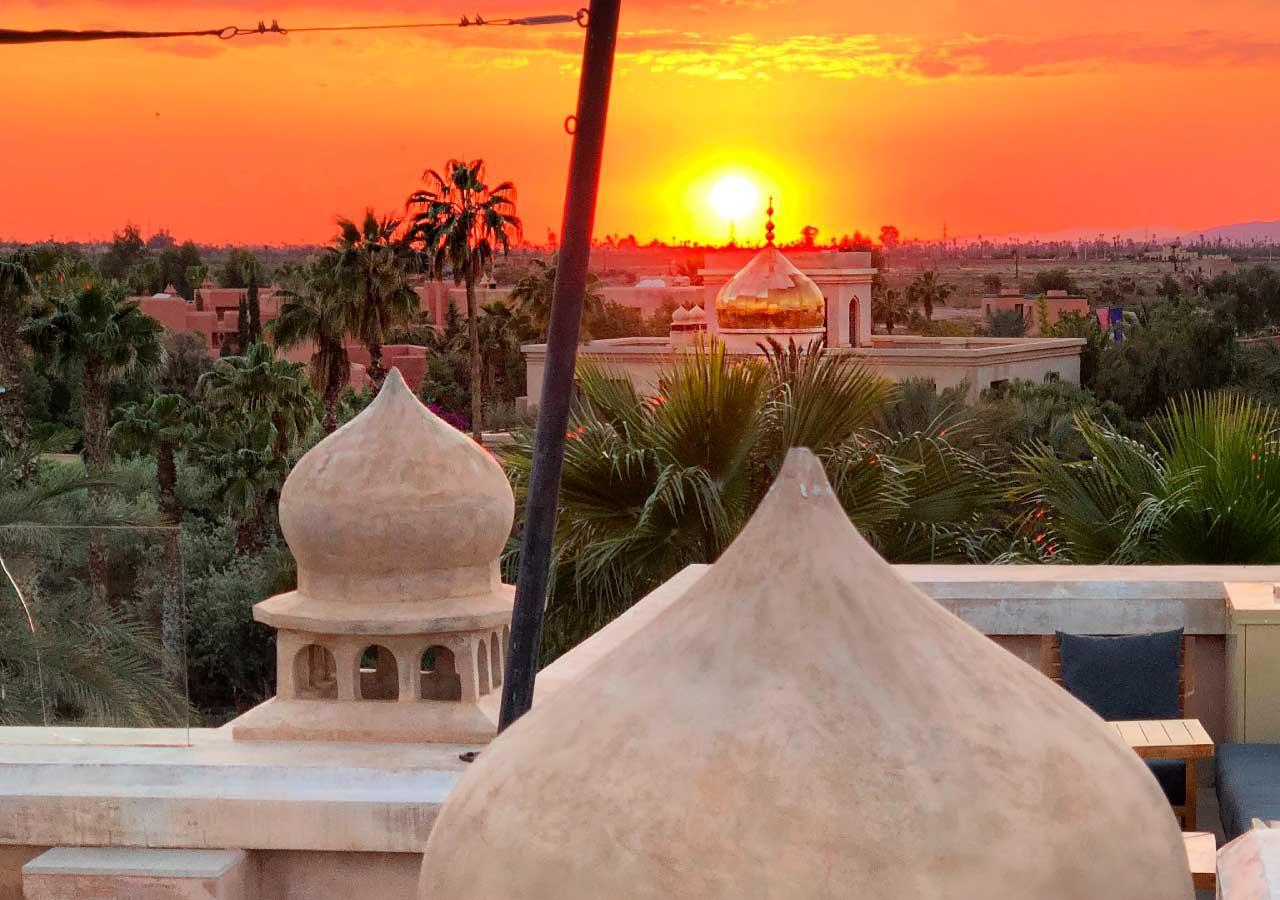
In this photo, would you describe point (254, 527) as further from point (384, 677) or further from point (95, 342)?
point (384, 677)

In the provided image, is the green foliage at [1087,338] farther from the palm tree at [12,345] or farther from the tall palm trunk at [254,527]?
the palm tree at [12,345]

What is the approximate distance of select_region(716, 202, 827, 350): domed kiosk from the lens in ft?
84.8

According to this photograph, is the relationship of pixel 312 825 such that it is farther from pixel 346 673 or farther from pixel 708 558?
pixel 708 558

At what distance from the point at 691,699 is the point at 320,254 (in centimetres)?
3518

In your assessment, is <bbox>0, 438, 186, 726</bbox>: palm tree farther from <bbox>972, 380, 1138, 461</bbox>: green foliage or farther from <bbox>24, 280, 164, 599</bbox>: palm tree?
<bbox>24, 280, 164, 599</bbox>: palm tree

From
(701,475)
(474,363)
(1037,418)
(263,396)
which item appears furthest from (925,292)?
(701,475)

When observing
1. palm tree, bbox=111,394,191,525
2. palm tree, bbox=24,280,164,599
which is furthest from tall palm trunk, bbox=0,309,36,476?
palm tree, bbox=111,394,191,525

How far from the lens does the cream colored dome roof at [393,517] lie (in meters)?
6.21

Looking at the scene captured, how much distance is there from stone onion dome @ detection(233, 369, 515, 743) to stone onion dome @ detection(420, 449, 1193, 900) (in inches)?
162

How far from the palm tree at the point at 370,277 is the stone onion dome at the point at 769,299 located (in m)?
11.2

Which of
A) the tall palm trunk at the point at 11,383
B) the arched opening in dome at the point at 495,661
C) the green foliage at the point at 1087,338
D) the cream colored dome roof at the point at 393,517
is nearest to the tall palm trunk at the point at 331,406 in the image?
the tall palm trunk at the point at 11,383

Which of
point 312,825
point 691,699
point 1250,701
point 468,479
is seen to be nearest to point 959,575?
point 1250,701

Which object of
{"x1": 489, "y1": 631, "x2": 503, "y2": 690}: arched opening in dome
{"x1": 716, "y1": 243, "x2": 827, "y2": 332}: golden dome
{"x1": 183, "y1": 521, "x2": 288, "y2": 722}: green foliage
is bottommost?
{"x1": 183, "y1": 521, "x2": 288, "y2": 722}: green foliage

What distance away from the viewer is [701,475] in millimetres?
8883
